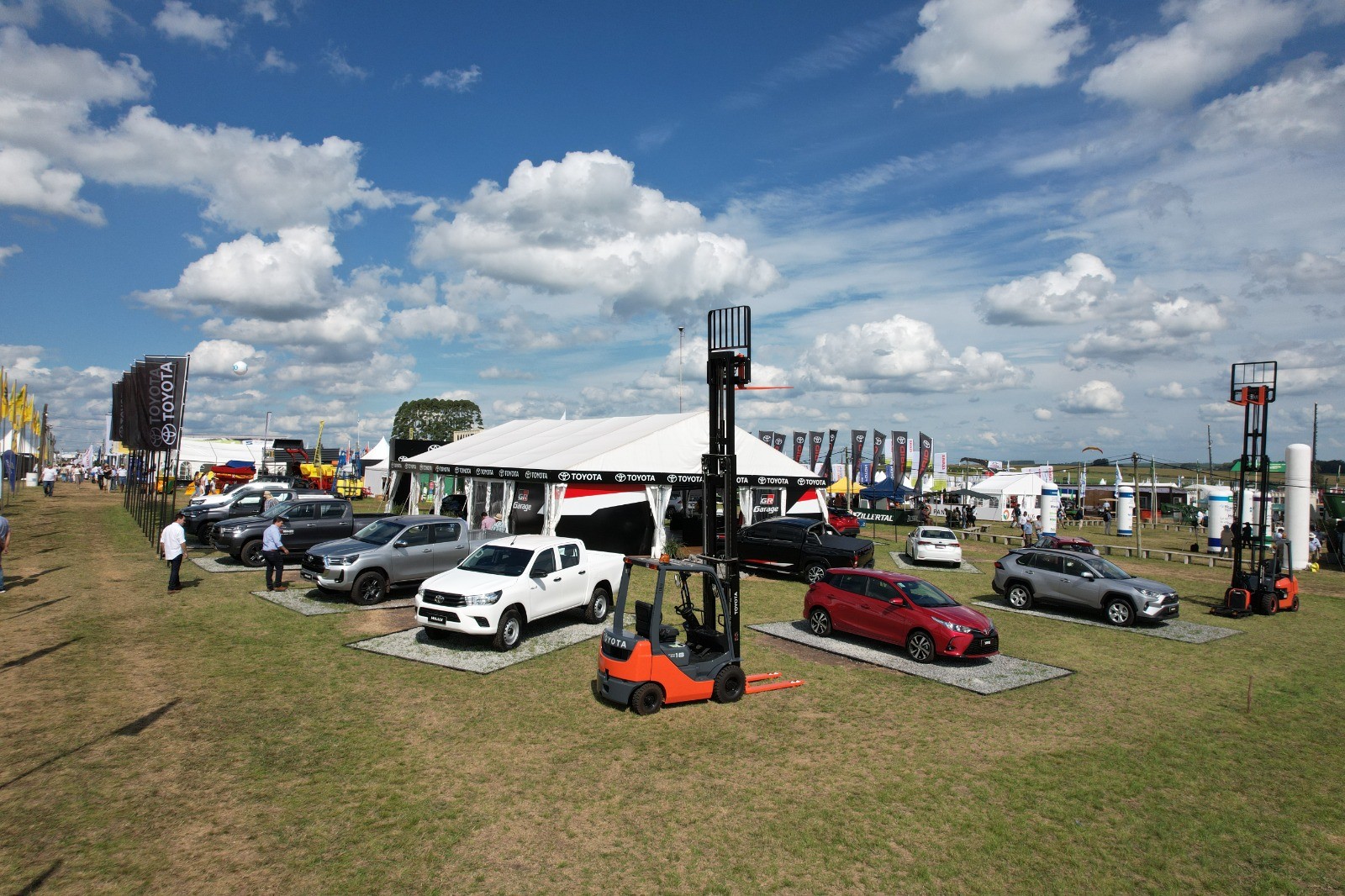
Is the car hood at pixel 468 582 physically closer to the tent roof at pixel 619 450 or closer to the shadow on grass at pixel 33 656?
the shadow on grass at pixel 33 656

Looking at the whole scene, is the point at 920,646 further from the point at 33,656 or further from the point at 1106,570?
the point at 33,656

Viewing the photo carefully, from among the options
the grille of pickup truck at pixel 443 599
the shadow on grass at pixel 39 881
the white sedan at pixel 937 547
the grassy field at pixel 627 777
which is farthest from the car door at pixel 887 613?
the white sedan at pixel 937 547

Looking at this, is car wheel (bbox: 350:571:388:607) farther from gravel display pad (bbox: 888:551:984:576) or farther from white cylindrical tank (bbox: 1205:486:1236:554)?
white cylindrical tank (bbox: 1205:486:1236:554)

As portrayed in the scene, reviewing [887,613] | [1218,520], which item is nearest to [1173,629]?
[887,613]

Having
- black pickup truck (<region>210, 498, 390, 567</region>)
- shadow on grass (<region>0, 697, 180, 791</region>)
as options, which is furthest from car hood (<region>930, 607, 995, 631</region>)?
black pickup truck (<region>210, 498, 390, 567</region>)

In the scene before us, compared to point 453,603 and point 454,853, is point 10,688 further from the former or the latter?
point 454,853

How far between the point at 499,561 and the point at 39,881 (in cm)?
800

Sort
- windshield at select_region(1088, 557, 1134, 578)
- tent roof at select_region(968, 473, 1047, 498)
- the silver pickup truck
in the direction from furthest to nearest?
tent roof at select_region(968, 473, 1047, 498) → windshield at select_region(1088, 557, 1134, 578) → the silver pickup truck

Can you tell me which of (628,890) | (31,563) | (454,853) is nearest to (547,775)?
(454,853)

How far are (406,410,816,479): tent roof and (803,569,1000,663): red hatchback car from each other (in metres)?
8.95

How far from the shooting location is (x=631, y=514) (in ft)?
89.8

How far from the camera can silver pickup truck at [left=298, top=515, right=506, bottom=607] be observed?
50.1 feet

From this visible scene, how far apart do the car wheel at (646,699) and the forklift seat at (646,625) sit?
0.60m

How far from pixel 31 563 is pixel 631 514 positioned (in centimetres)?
1698
